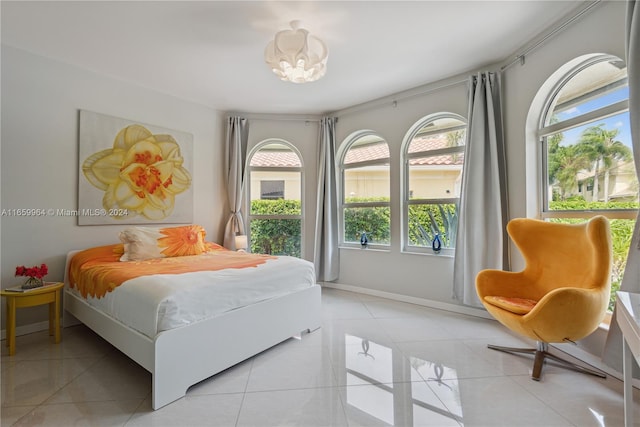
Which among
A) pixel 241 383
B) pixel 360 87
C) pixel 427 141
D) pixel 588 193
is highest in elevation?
pixel 360 87

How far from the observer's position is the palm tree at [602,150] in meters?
2.03

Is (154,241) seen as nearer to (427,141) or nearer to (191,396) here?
(191,396)

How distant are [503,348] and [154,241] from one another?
3298 mm

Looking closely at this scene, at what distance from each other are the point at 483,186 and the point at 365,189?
5.26 ft

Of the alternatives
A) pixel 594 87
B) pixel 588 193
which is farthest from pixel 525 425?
pixel 594 87

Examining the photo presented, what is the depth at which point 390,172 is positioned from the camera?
371 cm

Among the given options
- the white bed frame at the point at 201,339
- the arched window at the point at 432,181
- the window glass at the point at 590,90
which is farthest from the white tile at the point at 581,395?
the window glass at the point at 590,90

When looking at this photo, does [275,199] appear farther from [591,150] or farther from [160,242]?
[591,150]

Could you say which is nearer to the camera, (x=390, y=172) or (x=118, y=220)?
(x=118, y=220)

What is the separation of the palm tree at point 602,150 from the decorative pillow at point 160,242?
3714 mm

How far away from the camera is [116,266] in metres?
2.29

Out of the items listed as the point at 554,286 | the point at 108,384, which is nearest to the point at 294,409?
the point at 108,384

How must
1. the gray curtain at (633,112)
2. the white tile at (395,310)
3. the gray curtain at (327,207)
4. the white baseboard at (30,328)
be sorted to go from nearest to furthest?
1. the gray curtain at (633,112)
2. the white baseboard at (30,328)
3. the white tile at (395,310)
4. the gray curtain at (327,207)

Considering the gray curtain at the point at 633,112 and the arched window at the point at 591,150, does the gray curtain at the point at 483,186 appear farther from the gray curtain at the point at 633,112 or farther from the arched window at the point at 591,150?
the gray curtain at the point at 633,112
